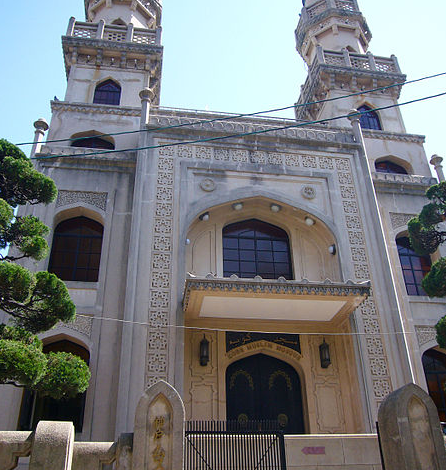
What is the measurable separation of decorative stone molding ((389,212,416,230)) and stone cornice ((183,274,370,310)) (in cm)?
452

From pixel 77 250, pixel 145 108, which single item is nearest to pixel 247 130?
pixel 145 108

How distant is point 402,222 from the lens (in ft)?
52.8

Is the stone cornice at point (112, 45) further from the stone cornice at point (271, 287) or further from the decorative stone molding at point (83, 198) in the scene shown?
the stone cornice at point (271, 287)

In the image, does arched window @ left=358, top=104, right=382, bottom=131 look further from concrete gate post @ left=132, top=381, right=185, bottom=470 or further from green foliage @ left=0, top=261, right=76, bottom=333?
concrete gate post @ left=132, top=381, right=185, bottom=470

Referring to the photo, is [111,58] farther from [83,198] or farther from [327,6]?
[327,6]

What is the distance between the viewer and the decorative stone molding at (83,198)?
14.5 meters

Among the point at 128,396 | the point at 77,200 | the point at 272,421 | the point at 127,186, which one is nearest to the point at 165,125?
the point at 127,186

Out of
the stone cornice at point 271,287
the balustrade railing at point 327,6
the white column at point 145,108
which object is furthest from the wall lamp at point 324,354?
the balustrade railing at point 327,6

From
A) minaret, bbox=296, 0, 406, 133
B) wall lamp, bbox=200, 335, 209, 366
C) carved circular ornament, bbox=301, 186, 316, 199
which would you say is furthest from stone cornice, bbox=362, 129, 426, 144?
wall lamp, bbox=200, 335, 209, 366

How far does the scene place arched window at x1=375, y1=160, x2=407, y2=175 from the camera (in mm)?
19062

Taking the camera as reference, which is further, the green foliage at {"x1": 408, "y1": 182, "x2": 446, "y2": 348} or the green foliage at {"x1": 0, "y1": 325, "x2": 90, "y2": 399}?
the green foliage at {"x1": 408, "y1": 182, "x2": 446, "y2": 348}

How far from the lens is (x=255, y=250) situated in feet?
49.9

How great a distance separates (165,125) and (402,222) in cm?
826

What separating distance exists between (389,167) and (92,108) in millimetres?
11517
